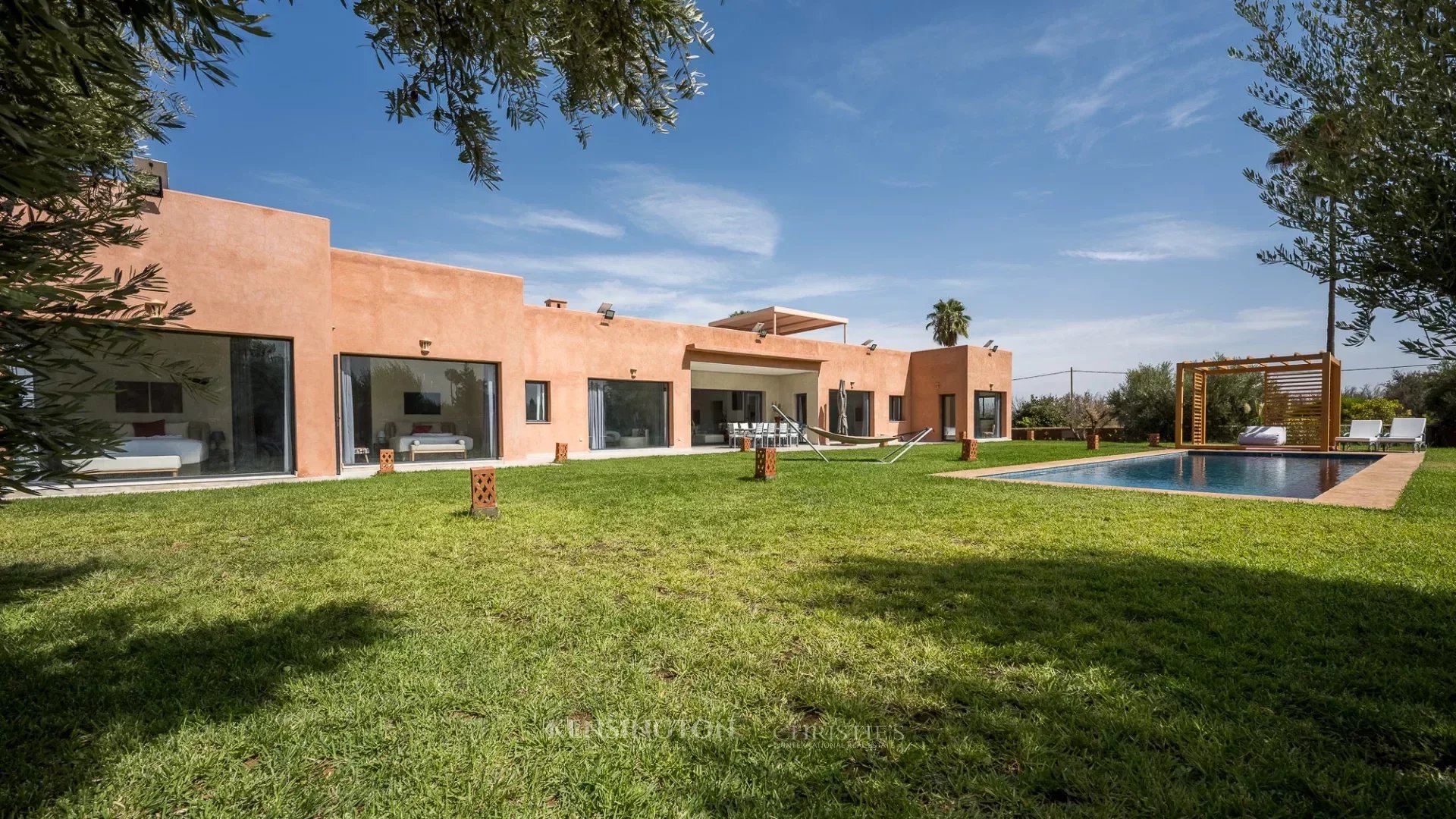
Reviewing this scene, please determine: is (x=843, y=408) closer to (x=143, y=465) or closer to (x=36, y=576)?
(x=143, y=465)

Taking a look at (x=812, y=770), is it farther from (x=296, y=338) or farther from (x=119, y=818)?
(x=296, y=338)

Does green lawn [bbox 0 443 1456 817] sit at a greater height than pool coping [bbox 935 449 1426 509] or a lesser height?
greater

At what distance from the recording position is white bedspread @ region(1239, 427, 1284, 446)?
17516 millimetres

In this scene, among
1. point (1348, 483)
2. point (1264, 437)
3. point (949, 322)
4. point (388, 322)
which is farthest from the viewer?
point (949, 322)

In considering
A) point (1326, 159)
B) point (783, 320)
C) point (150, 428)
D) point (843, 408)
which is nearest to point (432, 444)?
point (150, 428)

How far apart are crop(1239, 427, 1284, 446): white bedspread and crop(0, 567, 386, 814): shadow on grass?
22577 millimetres

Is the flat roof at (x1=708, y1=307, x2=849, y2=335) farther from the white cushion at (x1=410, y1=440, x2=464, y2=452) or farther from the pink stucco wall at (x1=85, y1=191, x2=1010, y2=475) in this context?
the white cushion at (x1=410, y1=440, x2=464, y2=452)

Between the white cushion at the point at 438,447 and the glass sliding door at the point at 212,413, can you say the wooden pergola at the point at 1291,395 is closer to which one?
the white cushion at the point at 438,447

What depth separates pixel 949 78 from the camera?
994 cm

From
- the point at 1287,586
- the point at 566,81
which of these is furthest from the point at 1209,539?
the point at 566,81

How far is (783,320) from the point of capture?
23188mm

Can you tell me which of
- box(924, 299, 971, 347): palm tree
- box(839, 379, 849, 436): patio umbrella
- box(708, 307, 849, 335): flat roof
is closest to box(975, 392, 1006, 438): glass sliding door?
box(924, 299, 971, 347): palm tree

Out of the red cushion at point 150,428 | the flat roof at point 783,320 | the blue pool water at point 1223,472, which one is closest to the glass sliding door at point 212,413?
the red cushion at point 150,428

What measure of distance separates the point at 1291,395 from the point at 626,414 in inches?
783
